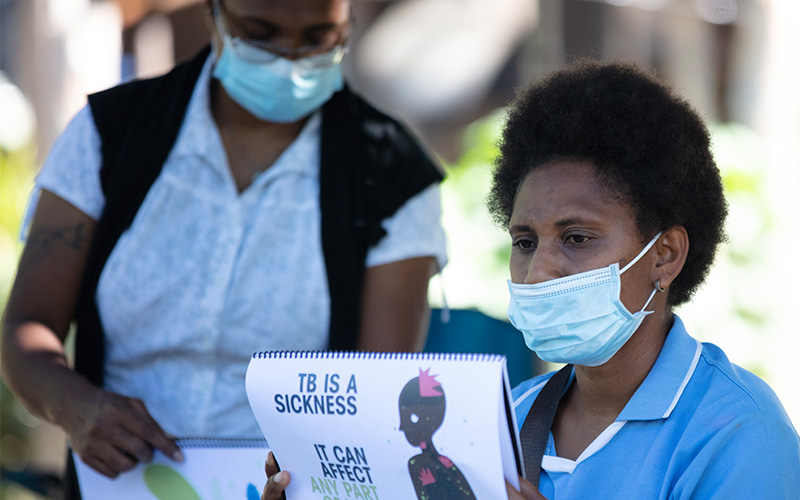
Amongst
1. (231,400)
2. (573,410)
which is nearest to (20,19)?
(231,400)

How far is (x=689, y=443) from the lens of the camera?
1.71 meters

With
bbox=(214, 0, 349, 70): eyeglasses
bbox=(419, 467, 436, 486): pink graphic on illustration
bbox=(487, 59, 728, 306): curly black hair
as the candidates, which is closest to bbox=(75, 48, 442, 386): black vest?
bbox=(214, 0, 349, 70): eyeglasses

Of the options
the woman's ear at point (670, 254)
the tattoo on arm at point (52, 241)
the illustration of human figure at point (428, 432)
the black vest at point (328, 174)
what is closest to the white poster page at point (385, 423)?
the illustration of human figure at point (428, 432)

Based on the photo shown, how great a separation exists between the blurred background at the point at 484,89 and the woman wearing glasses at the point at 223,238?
987mm

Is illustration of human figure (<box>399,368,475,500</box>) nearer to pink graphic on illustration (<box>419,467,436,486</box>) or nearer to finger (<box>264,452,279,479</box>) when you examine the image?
pink graphic on illustration (<box>419,467,436,486</box>)

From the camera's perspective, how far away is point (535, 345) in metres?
1.93

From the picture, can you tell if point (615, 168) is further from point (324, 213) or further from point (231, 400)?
point (231, 400)

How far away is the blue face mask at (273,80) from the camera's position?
2.57 metres

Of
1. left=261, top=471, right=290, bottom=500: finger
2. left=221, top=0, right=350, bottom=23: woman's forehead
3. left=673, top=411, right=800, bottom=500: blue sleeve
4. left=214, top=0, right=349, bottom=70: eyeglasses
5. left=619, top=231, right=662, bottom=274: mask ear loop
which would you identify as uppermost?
left=221, top=0, right=350, bottom=23: woman's forehead

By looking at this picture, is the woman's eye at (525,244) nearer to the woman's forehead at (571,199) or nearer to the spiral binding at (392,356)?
the woman's forehead at (571,199)

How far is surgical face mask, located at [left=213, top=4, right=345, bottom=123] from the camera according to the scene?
257 centimetres

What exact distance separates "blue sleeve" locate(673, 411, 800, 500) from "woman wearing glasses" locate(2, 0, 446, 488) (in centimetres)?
100

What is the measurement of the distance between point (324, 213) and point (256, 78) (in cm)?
43

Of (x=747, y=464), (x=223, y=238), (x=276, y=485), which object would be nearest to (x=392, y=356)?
(x=276, y=485)
